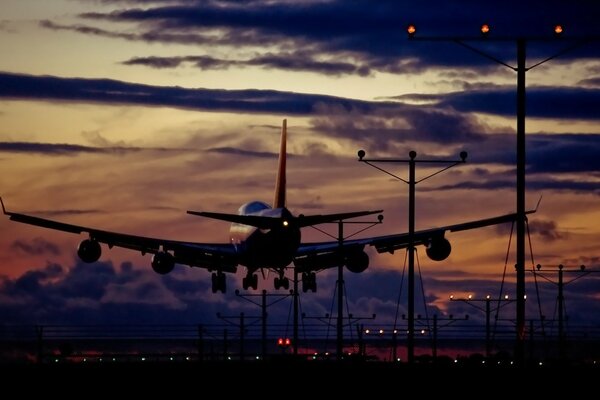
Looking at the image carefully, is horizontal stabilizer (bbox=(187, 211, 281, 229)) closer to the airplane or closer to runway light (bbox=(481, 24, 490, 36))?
the airplane

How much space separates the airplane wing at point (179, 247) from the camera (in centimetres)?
8981

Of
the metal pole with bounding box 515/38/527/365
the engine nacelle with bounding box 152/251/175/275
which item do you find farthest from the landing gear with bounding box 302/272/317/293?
the metal pole with bounding box 515/38/527/365

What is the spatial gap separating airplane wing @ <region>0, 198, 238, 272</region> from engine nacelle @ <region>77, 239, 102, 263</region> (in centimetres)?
39

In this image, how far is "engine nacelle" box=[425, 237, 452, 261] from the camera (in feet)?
301

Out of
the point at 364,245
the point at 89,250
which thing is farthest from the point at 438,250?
the point at 89,250

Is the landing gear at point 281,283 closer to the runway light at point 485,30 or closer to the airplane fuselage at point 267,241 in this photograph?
the airplane fuselage at point 267,241

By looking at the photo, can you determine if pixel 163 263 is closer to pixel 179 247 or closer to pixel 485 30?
pixel 179 247

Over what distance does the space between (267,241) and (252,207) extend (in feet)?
17.1

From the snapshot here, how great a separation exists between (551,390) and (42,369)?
59.8ft

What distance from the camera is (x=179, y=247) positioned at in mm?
93812

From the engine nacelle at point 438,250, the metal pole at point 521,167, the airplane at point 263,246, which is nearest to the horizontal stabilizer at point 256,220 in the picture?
the airplane at point 263,246

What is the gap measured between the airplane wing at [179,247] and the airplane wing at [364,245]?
174 inches

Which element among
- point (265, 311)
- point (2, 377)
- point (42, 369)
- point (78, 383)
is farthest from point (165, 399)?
point (265, 311)

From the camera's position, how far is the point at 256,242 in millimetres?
89312
